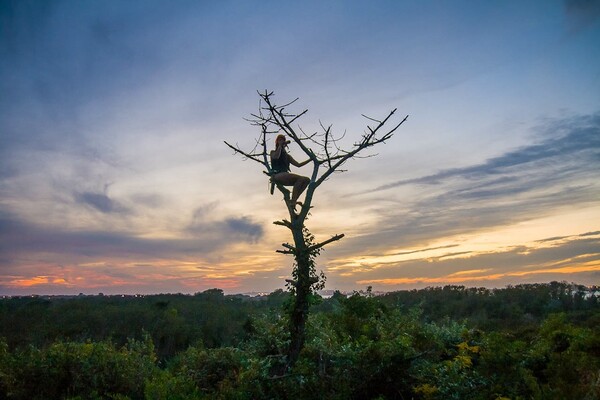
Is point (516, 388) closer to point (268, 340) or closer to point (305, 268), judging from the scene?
point (305, 268)

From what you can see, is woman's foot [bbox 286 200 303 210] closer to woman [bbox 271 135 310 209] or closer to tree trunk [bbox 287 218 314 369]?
woman [bbox 271 135 310 209]

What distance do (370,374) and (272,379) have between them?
4.60 feet

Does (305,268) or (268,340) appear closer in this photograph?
(305,268)

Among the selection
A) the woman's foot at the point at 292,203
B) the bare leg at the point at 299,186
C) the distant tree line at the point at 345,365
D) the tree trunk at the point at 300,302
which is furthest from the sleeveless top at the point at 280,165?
the distant tree line at the point at 345,365

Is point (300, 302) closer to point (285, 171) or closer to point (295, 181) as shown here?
point (295, 181)

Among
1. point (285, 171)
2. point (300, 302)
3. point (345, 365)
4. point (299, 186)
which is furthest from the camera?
point (285, 171)

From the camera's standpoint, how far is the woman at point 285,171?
787cm

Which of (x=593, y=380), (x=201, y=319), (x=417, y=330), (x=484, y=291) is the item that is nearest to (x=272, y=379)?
(x=593, y=380)

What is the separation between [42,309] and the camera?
128ft

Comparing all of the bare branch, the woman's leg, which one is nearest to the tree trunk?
the bare branch

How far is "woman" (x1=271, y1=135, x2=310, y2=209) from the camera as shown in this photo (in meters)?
7.87

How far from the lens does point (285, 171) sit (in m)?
8.05

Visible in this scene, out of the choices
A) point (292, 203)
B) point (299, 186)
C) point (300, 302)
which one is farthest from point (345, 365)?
point (299, 186)

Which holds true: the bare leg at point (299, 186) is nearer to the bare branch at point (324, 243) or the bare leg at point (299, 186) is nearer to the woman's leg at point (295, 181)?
the woman's leg at point (295, 181)
